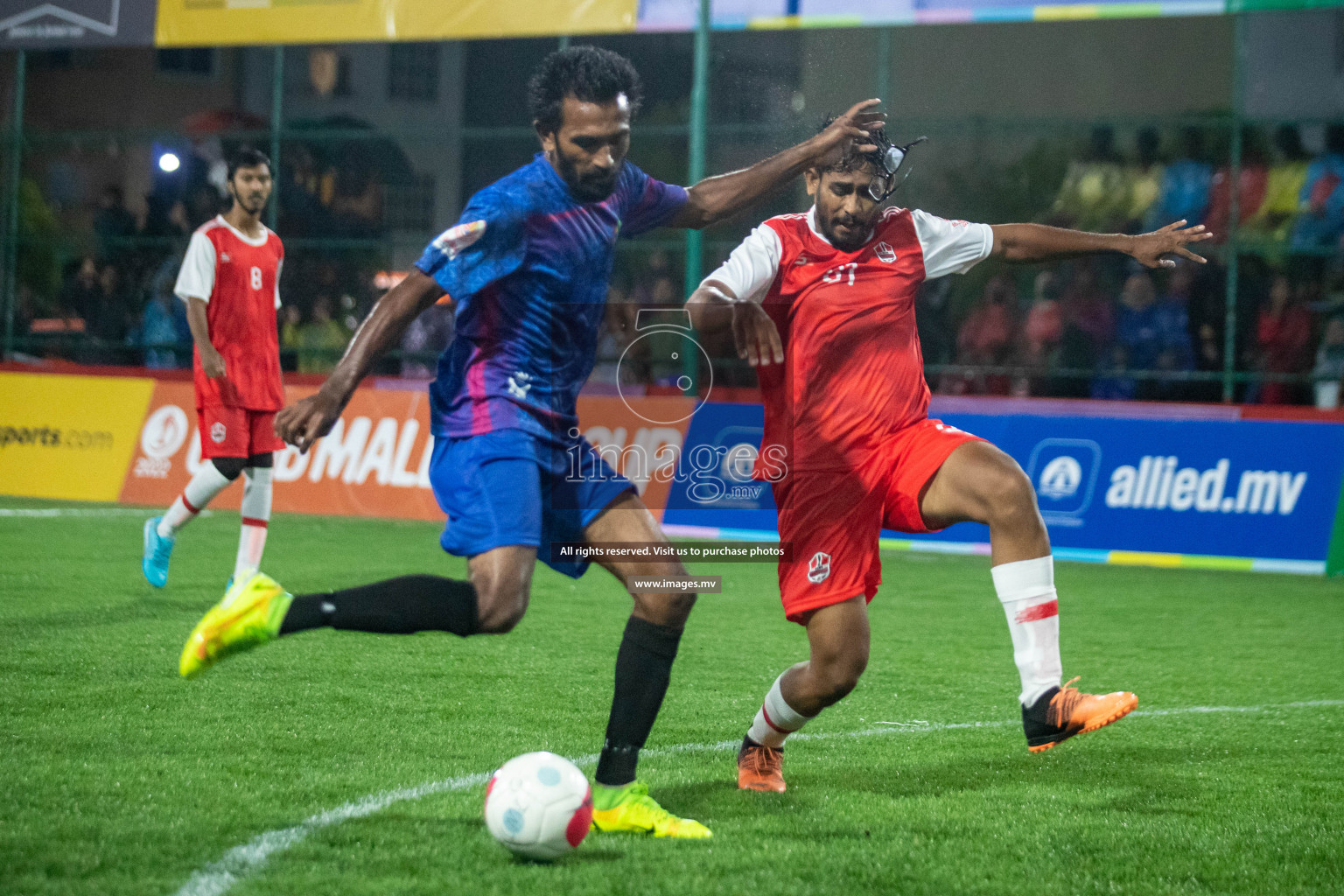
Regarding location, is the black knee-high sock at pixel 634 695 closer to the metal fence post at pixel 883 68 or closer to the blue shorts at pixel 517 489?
the blue shorts at pixel 517 489

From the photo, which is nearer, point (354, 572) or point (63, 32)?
Result: point (354, 572)

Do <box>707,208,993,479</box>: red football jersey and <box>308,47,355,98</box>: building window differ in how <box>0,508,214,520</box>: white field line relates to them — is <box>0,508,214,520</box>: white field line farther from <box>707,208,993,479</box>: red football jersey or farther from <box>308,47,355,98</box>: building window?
<box>308,47,355,98</box>: building window

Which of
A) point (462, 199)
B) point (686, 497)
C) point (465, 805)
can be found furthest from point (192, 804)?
point (462, 199)

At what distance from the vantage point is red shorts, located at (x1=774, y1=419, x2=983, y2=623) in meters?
4.10

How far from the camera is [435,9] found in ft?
44.2

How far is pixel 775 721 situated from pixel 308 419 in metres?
1.64

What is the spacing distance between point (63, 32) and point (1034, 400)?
10860 mm

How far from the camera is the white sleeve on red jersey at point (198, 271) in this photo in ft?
25.4

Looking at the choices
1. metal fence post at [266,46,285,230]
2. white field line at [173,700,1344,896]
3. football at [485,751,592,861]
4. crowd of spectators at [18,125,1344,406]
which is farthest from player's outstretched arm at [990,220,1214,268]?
metal fence post at [266,46,285,230]

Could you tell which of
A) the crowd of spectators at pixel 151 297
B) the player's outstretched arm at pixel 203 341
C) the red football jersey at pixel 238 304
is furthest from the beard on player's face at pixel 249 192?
the crowd of spectators at pixel 151 297

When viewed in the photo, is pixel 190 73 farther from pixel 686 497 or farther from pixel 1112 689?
pixel 1112 689

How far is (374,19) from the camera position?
44.7ft

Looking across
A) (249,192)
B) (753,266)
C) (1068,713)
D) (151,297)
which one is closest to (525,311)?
(753,266)

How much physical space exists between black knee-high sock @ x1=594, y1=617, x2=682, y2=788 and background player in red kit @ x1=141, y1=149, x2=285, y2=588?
421 cm
